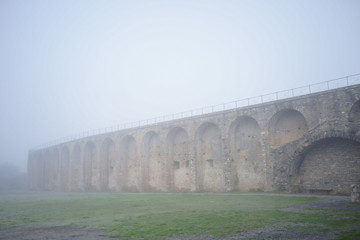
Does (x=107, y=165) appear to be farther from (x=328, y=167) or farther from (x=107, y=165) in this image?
(x=328, y=167)

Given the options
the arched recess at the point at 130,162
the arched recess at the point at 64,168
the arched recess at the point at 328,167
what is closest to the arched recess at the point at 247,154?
the arched recess at the point at 328,167

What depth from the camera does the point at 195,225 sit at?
8.58 metres

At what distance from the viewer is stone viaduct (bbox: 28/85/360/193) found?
58.2 feet

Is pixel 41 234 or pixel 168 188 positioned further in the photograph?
pixel 168 188

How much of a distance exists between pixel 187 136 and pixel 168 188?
567 cm

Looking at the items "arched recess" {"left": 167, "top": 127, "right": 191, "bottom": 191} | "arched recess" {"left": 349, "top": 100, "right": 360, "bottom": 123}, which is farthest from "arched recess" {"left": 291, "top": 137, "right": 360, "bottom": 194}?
"arched recess" {"left": 167, "top": 127, "right": 191, "bottom": 191}

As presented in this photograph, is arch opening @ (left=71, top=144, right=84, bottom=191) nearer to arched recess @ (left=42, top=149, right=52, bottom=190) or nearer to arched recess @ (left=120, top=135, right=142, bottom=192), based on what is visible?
arched recess @ (left=42, top=149, right=52, bottom=190)

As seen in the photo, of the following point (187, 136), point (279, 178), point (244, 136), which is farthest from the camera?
point (187, 136)

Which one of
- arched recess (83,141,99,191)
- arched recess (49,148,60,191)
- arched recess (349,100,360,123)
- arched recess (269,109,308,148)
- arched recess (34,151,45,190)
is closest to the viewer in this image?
arched recess (349,100,360,123)

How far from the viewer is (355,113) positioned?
57.3 feet

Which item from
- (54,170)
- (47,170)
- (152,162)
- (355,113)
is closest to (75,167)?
(54,170)

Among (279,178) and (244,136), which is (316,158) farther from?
(244,136)

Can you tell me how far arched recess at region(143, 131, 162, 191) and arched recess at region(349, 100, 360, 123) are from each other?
18457 mm

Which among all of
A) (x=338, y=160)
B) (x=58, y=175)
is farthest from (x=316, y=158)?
(x=58, y=175)
